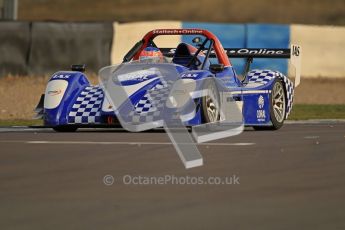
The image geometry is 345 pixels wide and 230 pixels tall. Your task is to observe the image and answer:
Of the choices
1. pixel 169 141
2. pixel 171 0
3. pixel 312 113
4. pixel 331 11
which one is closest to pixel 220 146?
pixel 169 141

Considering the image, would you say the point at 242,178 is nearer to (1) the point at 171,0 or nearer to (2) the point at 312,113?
(2) the point at 312,113

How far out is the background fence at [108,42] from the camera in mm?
24688

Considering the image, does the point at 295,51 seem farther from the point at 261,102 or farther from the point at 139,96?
the point at 139,96

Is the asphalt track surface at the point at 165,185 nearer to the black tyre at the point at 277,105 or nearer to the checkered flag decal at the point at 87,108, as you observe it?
the checkered flag decal at the point at 87,108

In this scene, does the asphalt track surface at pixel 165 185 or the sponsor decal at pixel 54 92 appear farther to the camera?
the sponsor decal at pixel 54 92

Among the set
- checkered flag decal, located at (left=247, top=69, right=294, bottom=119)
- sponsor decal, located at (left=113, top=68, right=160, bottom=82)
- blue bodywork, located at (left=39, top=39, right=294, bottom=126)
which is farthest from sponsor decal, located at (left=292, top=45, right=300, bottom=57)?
sponsor decal, located at (left=113, top=68, right=160, bottom=82)

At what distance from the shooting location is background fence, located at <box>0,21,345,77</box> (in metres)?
24.7

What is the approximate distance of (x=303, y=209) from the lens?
6.86 metres

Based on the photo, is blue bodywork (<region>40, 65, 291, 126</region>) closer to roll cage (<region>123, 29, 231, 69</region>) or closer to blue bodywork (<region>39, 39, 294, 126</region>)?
blue bodywork (<region>39, 39, 294, 126</region>)

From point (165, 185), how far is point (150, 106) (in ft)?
15.8

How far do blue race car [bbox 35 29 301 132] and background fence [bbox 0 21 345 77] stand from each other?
9861mm

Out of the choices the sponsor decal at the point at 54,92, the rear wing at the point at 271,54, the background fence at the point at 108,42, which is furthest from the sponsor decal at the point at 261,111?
the background fence at the point at 108,42

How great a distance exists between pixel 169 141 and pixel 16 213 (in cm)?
519

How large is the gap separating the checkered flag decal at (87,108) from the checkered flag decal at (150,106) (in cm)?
43
